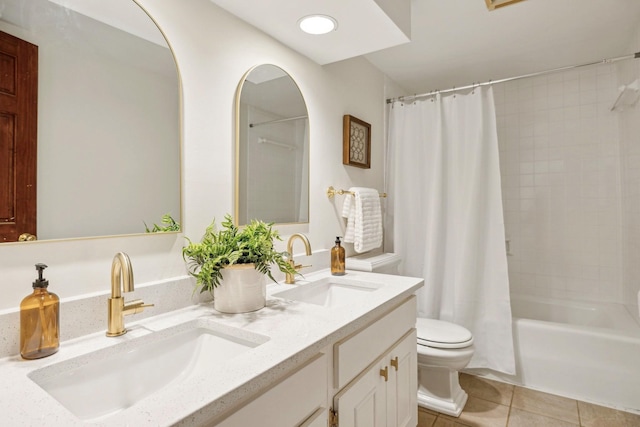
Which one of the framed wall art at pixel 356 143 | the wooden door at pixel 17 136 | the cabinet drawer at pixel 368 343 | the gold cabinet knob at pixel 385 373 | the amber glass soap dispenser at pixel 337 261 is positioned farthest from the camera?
the framed wall art at pixel 356 143

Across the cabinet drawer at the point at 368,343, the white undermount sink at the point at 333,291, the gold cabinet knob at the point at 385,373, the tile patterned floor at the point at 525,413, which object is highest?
the white undermount sink at the point at 333,291

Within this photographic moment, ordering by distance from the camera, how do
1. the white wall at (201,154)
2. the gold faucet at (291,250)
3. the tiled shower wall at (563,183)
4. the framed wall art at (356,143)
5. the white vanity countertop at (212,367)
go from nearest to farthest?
the white vanity countertop at (212,367) → the white wall at (201,154) → the gold faucet at (291,250) → the framed wall art at (356,143) → the tiled shower wall at (563,183)

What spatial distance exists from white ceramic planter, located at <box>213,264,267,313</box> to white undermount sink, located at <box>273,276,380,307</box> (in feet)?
1.29

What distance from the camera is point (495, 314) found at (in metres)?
2.19

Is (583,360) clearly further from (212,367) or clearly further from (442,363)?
(212,367)

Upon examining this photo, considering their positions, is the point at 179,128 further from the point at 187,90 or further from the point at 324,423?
the point at 324,423

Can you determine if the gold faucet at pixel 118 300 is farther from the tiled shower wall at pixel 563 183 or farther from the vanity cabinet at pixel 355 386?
the tiled shower wall at pixel 563 183

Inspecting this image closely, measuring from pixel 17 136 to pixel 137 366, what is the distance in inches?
25.3

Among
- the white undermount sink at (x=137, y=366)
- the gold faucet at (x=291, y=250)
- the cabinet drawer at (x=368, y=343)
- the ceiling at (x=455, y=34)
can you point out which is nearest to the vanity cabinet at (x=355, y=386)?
the cabinet drawer at (x=368, y=343)

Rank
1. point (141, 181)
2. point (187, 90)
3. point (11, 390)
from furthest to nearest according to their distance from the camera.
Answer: point (187, 90), point (141, 181), point (11, 390)

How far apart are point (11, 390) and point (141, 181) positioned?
0.62m

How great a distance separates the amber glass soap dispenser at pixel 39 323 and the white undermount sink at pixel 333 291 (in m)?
0.86

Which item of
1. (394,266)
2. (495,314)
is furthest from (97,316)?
(495,314)

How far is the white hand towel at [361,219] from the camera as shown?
2039 millimetres
